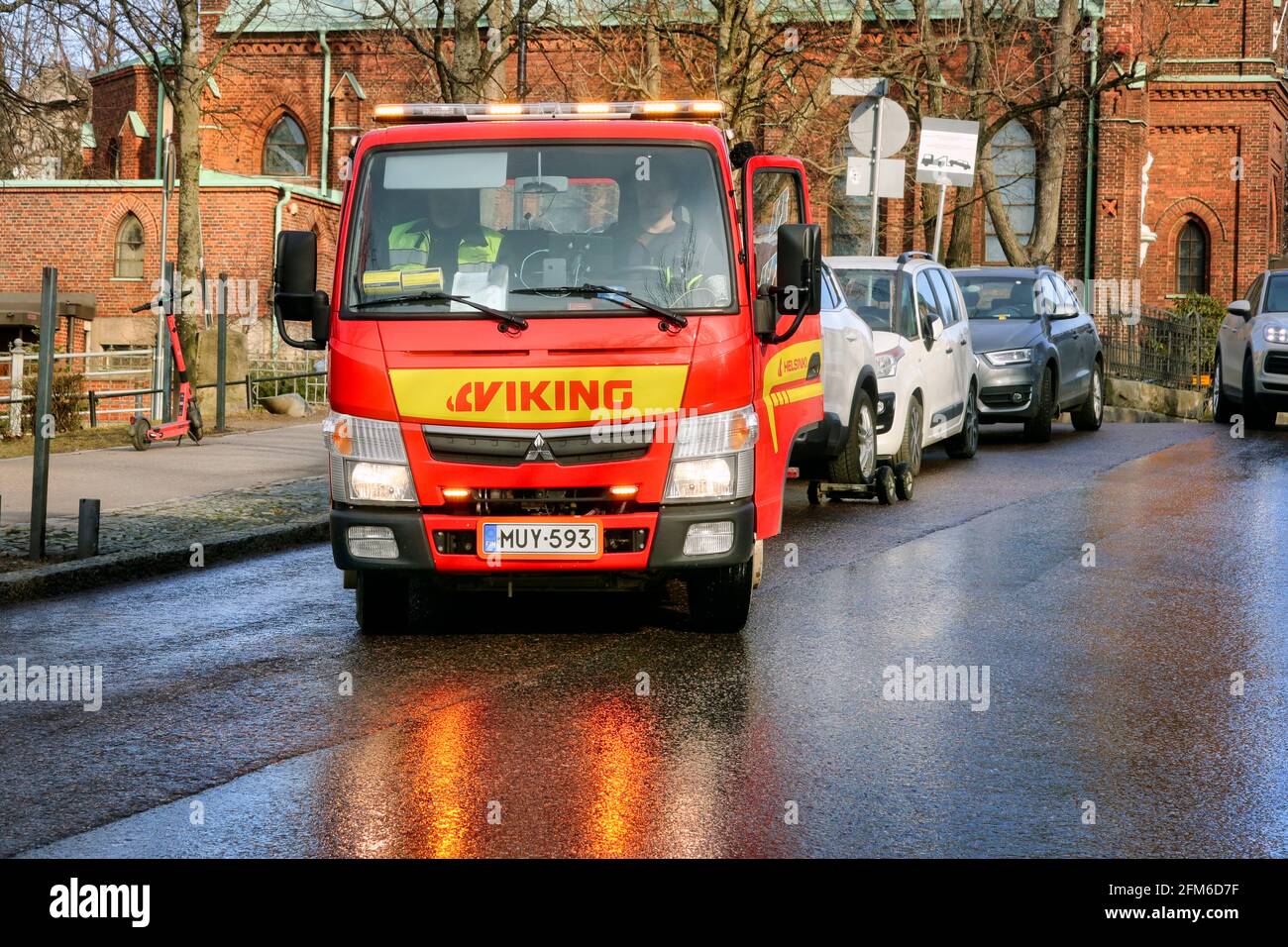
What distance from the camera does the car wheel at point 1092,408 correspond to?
22.3 m

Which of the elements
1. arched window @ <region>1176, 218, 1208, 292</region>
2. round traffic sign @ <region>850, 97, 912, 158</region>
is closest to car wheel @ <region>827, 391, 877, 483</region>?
round traffic sign @ <region>850, 97, 912, 158</region>

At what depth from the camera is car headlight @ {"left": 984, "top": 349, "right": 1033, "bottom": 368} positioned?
19.6 metres

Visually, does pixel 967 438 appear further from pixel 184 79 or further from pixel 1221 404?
pixel 184 79

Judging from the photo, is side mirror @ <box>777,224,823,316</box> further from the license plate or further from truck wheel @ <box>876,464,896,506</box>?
truck wheel @ <box>876,464,896,506</box>

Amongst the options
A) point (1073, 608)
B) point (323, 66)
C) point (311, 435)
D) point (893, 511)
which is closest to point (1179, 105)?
point (323, 66)

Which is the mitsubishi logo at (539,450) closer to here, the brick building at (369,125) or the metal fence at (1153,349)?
the metal fence at (1153,349)

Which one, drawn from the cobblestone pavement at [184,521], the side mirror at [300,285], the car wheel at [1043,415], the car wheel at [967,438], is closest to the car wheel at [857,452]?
the cobblestone pavement at [184,521]

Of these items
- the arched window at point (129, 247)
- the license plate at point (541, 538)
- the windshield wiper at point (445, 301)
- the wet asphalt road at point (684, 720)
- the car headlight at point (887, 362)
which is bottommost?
the wet asphalt road at point (684, 720)

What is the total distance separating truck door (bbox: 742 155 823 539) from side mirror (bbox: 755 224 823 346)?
0.04 metres

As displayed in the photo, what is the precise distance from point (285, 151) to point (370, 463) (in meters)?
45.1

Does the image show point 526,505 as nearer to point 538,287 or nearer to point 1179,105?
point 538,287

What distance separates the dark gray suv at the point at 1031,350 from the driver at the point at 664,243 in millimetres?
11788

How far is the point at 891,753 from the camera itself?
633cm
